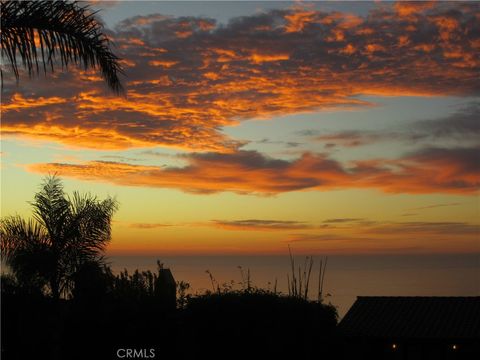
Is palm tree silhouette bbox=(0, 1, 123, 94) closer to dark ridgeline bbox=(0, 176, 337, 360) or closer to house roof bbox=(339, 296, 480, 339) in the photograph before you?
dark ridgeline bbox=(0, 176, 337, 360)

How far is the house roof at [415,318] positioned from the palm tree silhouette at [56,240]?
9.80m

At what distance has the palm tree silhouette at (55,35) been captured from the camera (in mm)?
8742

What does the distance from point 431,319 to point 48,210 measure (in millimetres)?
13811

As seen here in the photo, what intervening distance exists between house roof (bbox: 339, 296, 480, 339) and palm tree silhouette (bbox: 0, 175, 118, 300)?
9.80 metres

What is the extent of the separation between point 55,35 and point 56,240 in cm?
1205

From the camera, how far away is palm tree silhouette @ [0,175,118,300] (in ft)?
66.0

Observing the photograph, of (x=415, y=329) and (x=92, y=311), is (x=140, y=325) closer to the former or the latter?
(x=92, y=311)

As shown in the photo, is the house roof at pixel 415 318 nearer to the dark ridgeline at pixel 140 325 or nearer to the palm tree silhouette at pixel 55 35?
the dark ridgeline at pixel 140 325

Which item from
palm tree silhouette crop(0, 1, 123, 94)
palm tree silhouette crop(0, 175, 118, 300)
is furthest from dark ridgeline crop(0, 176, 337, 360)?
palm tree silhouette crop(0, 1, 123, 94)

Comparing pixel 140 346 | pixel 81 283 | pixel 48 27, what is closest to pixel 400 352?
pixel 140 346

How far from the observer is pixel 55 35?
908 cm

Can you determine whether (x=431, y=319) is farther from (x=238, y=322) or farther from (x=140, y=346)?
(x=140, y=346)

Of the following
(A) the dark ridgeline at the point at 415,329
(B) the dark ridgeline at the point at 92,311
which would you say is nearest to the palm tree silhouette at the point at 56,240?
(B) the dark ridgeline at the point at 92,311

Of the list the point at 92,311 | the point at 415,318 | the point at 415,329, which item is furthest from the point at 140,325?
the point at 415,318
